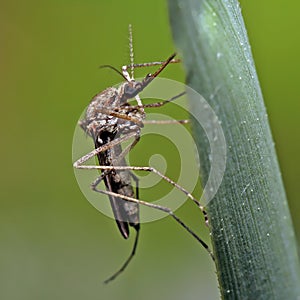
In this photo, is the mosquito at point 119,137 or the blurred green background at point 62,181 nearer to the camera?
the mosquito at point 119,137

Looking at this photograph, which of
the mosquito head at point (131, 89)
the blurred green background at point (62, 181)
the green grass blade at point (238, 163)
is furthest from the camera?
the blurred green background at point (62, 181)

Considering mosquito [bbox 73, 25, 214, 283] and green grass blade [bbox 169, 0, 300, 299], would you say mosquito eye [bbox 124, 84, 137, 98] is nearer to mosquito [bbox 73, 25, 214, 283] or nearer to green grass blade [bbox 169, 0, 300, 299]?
mosquito [bbox 73, 25, 214, 283]

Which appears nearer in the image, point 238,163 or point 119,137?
point 238,163

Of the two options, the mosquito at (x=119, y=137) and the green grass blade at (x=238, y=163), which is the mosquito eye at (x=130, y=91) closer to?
the mosquito at (x=119, y=137)

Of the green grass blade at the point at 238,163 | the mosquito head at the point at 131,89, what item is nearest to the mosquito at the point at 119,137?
the mosquito head at the point at 131,89

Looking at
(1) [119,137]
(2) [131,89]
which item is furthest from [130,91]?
(1) [119,137]

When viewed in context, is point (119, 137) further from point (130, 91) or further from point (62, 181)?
point (62, 181)

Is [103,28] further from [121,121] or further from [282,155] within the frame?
[121,121]

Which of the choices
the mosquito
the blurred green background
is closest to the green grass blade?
the mosquito
